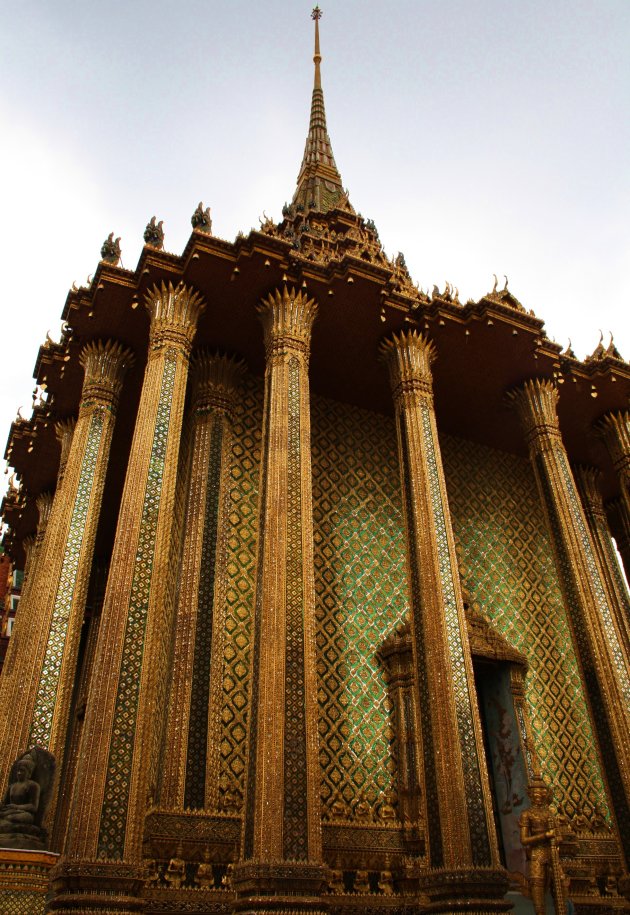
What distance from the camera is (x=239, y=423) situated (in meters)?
11.7

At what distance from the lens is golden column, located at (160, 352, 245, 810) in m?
8.57

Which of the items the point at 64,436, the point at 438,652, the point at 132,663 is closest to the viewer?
the point at 132,663

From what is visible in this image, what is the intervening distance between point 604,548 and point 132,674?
1014 cm

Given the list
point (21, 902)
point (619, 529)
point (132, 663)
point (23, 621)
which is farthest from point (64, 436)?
point (619, 529)

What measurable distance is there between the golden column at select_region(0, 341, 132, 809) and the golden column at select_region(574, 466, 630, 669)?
8858mm

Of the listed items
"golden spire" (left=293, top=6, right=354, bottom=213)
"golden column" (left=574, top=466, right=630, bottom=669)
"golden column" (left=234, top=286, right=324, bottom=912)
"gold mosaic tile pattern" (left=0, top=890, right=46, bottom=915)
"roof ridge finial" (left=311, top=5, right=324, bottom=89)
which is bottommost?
"gold mosaic tile pattern" (left=0, top=890, right=46, bottom=915)

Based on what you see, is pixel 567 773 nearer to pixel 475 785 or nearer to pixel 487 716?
pixel 487 716

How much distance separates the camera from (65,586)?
9.12m

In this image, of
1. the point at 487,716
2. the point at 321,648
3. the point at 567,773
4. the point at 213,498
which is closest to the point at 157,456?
the point at 213,498

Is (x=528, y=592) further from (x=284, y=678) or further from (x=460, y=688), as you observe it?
(x=284, y=678)

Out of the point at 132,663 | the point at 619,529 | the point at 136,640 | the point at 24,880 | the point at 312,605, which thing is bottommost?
the point at 24,880

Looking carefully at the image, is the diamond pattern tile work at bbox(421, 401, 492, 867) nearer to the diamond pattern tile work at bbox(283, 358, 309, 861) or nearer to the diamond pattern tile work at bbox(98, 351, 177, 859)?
the diamond pattern tile work at bbox(283, 358, 309, 861)

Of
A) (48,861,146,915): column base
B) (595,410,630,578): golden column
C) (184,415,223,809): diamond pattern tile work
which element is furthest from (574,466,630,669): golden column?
(48,861,146,915): column base

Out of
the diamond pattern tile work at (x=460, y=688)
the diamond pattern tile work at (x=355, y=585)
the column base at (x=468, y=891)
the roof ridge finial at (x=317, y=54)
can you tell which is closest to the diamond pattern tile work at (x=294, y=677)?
the column base at (x=468, y=891)
